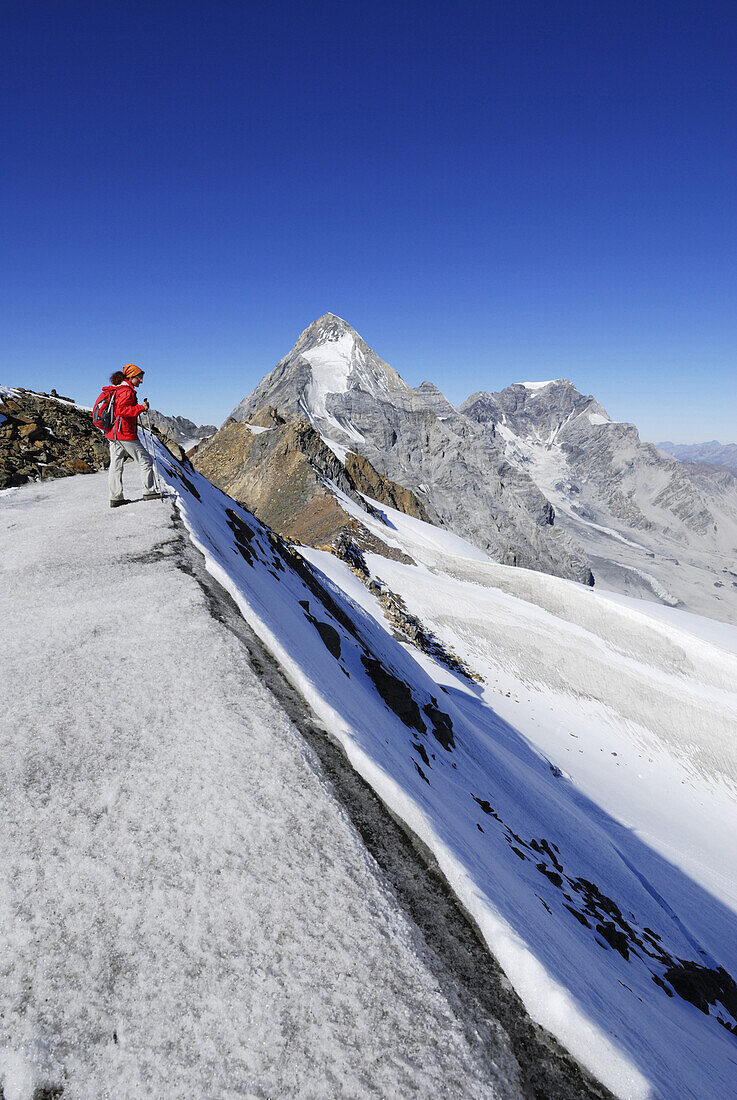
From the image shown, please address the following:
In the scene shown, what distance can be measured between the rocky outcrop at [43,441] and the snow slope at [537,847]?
2.41 m

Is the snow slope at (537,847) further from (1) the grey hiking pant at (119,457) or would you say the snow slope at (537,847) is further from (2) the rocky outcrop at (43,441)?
(2) the rocky outcrop at (43,441)

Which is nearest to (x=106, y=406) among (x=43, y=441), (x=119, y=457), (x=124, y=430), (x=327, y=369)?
(x=124, y=430)

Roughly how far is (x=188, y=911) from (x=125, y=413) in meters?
8.96

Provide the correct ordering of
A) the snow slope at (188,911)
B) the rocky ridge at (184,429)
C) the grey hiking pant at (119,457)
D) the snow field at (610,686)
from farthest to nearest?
the rocky ridge at (184,429) < the snow field at (610,686) < the grey hiking pant at (119,457) < the snow slope at (188,911)

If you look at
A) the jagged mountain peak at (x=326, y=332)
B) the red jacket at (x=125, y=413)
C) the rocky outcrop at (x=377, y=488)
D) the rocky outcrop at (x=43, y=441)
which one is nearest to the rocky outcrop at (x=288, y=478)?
the rocky outcrop at (x=377, y=488)

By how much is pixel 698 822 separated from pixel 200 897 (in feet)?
76.0

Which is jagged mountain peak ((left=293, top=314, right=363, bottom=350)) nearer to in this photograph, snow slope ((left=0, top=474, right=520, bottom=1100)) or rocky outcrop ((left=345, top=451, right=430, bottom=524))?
rocky outcrop ((left=345, top=451, right=430, bottom=524))

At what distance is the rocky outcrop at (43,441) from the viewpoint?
12125 millimetres

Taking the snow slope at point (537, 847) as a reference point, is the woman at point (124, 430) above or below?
above

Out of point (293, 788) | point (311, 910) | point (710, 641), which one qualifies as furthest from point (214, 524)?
point (710, 641)

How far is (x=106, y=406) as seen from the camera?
9.59m

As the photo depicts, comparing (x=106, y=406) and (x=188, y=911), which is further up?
(x=106, y=406)

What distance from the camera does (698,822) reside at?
19297mm

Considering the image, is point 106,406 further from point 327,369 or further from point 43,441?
point 327,369
